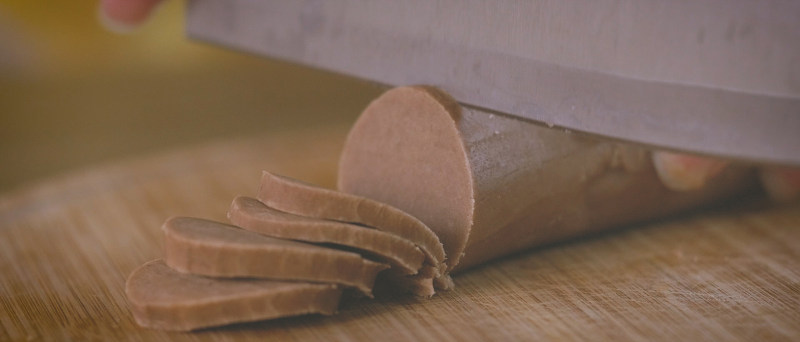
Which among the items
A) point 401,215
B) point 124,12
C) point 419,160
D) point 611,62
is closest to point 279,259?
point 401,215

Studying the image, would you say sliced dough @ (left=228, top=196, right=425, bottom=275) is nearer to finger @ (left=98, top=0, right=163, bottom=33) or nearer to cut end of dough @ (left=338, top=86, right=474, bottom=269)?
cut end of dough @ (left=338, top=86, right=474, bottom=269)

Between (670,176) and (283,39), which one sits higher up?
(283,39)

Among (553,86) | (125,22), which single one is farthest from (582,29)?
(125,22)

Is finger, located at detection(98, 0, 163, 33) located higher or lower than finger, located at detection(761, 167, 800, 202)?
higher

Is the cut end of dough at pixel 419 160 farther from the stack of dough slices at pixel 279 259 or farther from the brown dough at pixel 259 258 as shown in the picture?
the brown dough at pixel 259 258

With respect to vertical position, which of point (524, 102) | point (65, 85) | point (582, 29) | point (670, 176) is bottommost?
point (65, 85)

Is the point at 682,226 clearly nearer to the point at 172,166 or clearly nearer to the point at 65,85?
the point at 172,166

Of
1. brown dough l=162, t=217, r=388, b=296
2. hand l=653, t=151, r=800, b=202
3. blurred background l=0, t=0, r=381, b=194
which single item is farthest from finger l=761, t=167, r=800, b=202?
blurred background l=0, t=0, r=381, b=194
